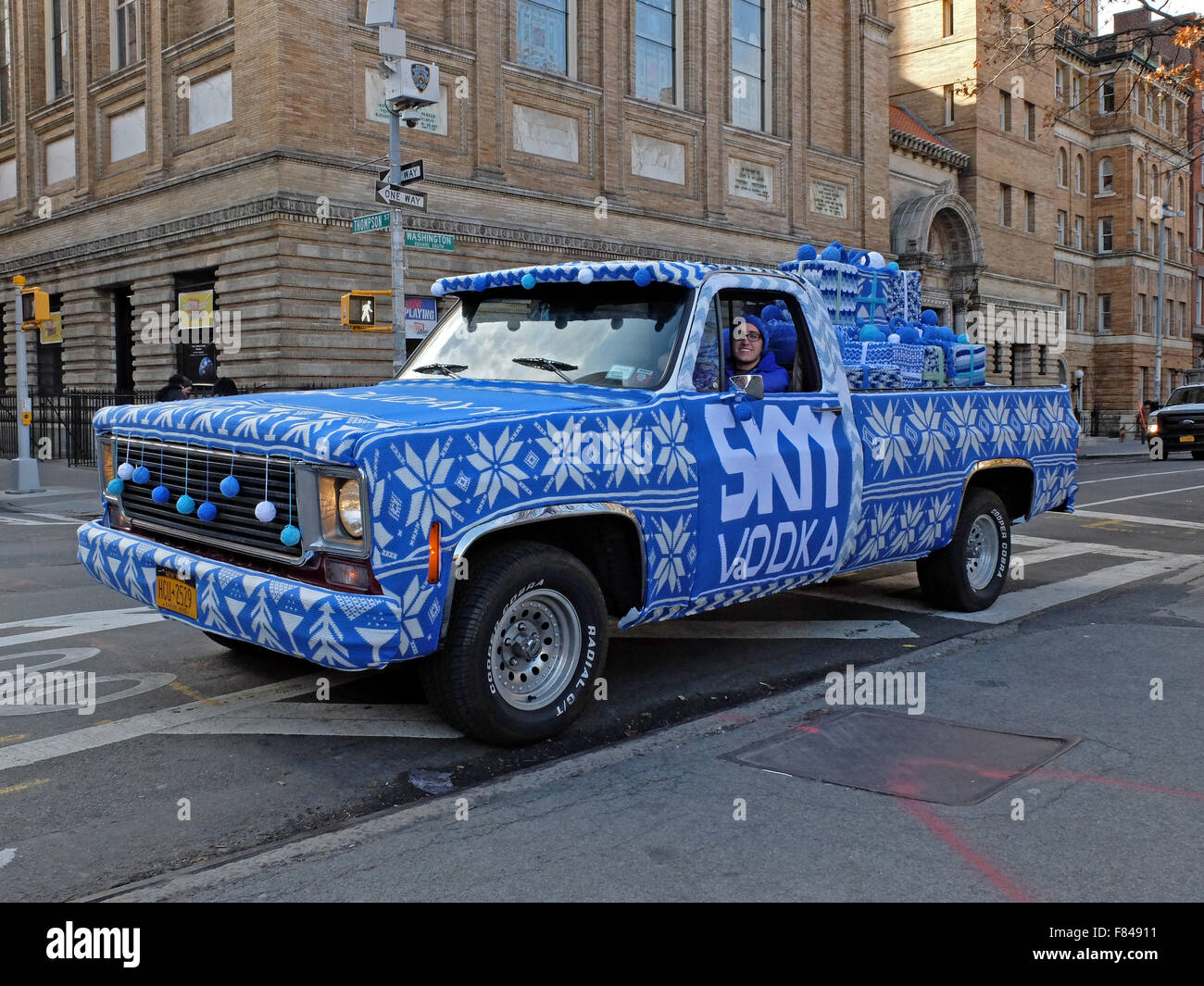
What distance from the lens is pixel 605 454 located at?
16.0 feet

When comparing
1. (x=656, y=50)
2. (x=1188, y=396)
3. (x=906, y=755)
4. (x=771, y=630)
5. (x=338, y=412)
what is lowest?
(x=906, y=755)

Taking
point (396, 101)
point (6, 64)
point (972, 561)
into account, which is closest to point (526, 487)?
point (972, 561)

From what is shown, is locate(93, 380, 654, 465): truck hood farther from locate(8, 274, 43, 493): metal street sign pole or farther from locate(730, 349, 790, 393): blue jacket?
locate(8, 274, 43, 493): metal street sign pole

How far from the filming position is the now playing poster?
541 centimetres

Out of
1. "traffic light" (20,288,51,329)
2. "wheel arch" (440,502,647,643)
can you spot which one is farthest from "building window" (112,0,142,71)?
"wheel arch" (440,502,647,643)

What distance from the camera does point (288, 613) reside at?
14.0 feet

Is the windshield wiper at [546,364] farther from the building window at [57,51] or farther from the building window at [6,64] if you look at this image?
the building window at [6,64]

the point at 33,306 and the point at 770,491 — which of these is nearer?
the point at 770,491

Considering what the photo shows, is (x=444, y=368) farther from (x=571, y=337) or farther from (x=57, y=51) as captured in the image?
(x=57, y=51)

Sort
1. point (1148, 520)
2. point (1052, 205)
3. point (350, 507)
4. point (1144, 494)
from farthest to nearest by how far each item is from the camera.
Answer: point (1052, 205)
point (1144, 494)
point (1148, 520)
point (350, 507)

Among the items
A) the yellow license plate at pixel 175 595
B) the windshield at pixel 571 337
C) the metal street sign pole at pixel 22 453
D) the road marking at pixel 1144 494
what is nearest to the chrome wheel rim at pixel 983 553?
the windshield at pixel 571 337

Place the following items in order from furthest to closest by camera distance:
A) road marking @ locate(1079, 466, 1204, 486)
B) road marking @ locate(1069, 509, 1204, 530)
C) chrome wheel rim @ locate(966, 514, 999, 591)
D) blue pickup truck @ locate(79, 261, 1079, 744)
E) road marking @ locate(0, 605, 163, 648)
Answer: road marking @ locate(1079, 466, 1204, 486)
road marking @ locate(1069, 509, 1204, 530)
chrome wheel rim @ locate(966, 514, 999, 591)
road marking @ locate(0, 605, 163, 648)
blue pickup truck @ locate(79, 261, 1079, 744)

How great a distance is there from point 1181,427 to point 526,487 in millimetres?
29399

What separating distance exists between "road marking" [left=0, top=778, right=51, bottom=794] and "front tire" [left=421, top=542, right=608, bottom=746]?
151 cm
